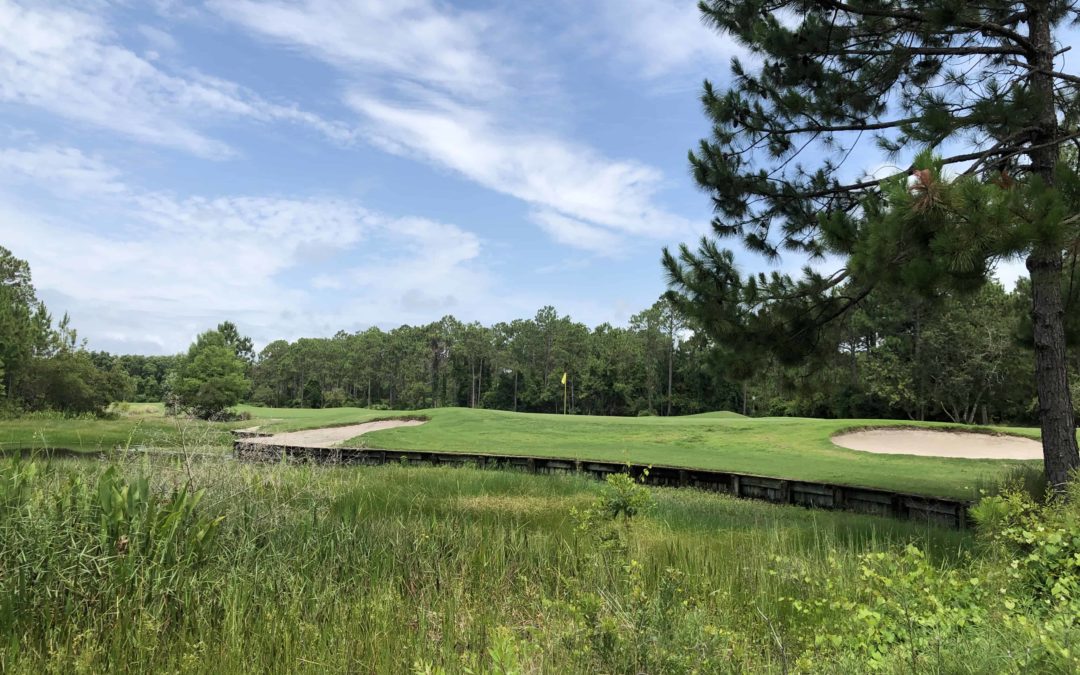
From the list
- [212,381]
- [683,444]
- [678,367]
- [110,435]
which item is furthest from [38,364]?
[678,367]

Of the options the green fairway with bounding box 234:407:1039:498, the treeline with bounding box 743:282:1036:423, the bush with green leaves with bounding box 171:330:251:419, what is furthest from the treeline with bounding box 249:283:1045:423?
the bush with green leaves with bounding box 171:330:251:419

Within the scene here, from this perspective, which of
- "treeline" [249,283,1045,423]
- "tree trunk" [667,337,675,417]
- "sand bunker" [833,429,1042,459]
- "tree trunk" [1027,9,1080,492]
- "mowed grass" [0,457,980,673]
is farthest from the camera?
"tree trunk" [667,337,675,417]

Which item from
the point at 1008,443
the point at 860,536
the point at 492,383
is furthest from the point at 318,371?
the point at 860,536

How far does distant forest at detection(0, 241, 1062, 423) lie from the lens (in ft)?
40.7

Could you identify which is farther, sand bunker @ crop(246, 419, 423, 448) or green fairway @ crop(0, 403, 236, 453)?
sand bunker @ crop(246, 419, 423, 448)

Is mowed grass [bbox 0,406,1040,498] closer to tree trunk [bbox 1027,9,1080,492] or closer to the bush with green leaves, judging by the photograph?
tree trunk [bbox 1027,9,1080,492]

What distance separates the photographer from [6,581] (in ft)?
13.0

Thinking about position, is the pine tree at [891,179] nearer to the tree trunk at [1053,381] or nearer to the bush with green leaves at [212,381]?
the tree trunk at [1053,381]

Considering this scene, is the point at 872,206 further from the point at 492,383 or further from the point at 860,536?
the point at 492,383

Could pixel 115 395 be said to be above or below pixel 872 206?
below

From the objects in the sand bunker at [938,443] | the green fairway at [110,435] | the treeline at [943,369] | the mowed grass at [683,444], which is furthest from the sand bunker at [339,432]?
the treeline at [943,369]

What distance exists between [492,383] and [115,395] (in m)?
41.6

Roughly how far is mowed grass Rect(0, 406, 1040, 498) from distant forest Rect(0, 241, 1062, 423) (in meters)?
1.93

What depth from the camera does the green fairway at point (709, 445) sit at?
43.2 feet
